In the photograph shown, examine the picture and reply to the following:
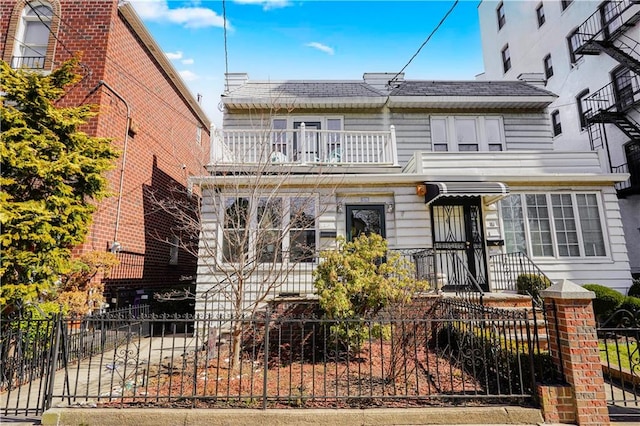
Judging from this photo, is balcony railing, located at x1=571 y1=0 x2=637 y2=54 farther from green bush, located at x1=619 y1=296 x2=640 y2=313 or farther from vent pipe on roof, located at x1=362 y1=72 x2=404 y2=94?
green bush, located at x1=619 y1=296 x2=640 y2=313

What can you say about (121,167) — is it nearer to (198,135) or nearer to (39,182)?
(39,182)

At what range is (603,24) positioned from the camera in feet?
55.1

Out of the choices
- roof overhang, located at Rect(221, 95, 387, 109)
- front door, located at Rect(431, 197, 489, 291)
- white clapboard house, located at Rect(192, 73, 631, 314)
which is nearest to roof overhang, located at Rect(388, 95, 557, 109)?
roof overhang, located at Rect(221, 95, 387, 109)

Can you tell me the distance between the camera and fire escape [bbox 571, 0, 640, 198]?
14.9m

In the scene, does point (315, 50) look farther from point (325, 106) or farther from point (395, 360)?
point (395, 360)

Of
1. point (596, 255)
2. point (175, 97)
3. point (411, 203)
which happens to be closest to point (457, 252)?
point (411, 203)

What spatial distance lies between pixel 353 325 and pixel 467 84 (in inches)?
470

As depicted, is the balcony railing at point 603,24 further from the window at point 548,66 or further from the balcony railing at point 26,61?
the balcony railing at point 26,61

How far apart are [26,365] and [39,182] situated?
3.63m

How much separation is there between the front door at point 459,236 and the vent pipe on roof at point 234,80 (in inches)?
345

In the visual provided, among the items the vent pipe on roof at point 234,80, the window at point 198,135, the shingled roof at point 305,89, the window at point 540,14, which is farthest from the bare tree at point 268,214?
the window at point 540,14

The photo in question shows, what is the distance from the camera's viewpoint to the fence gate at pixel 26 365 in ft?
14.8

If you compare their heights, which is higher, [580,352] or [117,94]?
[117,94]

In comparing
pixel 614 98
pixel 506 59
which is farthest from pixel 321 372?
pixel 506 59
